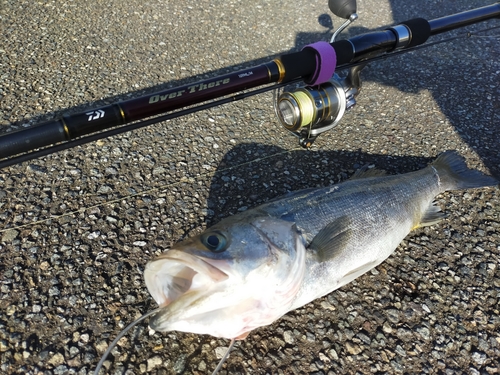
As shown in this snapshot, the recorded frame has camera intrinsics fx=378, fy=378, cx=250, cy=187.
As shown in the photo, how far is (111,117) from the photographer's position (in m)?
1.97

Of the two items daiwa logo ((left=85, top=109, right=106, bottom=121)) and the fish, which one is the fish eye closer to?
the fish

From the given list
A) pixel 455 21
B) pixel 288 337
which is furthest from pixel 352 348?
pixel 455 21

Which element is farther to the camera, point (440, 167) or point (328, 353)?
point (440, 167)

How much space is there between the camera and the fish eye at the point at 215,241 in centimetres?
165

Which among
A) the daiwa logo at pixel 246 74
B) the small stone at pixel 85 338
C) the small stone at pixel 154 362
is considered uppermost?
the daiwa logo at pixel 246 74

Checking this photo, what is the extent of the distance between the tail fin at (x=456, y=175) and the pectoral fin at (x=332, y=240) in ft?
3.54

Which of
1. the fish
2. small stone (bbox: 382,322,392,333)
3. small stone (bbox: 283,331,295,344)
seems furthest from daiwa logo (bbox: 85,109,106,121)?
small stone (bbox: 382,322,392,333)

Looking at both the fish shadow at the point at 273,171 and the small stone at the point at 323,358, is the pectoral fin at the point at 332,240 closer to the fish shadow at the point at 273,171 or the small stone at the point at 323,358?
the small stone at the point at 323,358

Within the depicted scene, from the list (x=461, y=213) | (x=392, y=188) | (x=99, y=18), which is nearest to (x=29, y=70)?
(x=99, y=18)

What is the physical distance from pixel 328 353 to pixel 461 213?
1.58 meters

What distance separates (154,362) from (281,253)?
895 millimetres

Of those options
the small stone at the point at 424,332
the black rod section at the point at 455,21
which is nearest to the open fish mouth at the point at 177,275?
the small stone at the point at 424,332

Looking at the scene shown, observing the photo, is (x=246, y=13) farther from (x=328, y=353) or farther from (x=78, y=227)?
(x=328, y=353)

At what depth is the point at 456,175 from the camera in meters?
2.80
